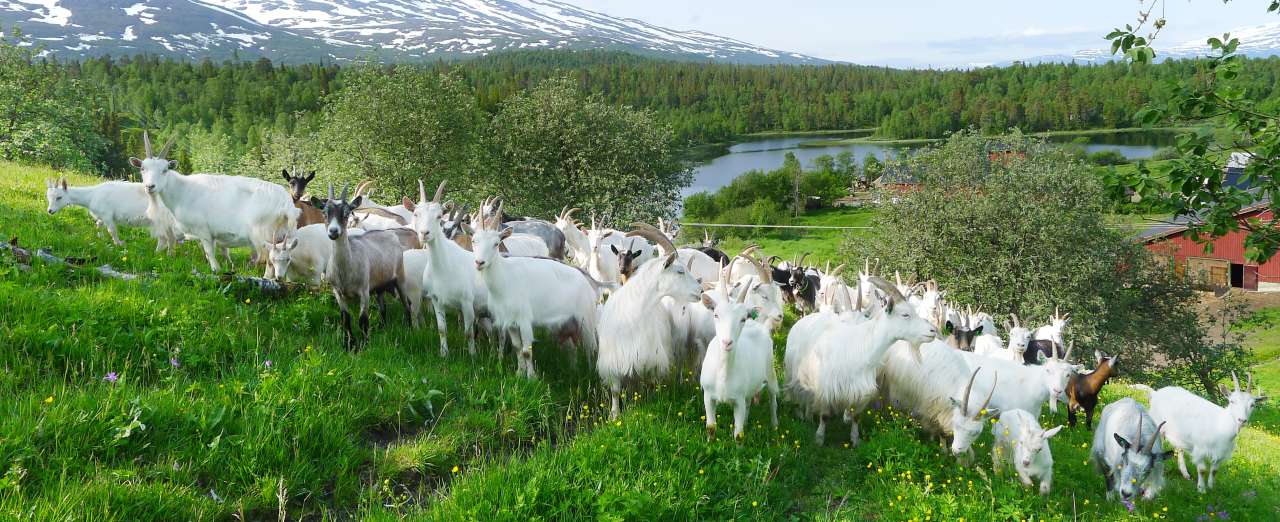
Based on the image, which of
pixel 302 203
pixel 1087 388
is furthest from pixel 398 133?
pixel 1087 388

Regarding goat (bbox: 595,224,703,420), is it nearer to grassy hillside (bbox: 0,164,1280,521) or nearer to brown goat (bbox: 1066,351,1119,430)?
grassy hillside (bbox: 0,164,1280,521)

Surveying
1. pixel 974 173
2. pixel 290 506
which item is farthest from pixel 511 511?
pixel 974 173

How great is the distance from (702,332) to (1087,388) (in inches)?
205

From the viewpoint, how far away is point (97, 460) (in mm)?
3963

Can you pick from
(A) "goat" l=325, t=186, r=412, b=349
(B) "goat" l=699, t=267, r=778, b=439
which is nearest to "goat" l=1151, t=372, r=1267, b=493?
(B) "goat" l=699, t=267, r=778, b=439

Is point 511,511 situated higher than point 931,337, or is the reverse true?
point 931,337

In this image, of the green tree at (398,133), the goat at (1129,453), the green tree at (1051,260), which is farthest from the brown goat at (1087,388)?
the green tree at (398,133)

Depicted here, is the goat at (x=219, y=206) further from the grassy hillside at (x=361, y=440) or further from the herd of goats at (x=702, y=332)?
the grassy hillside at (x=361, y=440)

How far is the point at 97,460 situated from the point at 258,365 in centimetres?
153

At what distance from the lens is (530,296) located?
24.4 feet

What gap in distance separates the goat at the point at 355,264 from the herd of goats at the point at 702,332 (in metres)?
0.02

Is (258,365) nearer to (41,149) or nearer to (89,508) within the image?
(89,508)

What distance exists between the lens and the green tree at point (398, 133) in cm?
3134

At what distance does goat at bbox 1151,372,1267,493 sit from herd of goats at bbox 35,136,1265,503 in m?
0.02
